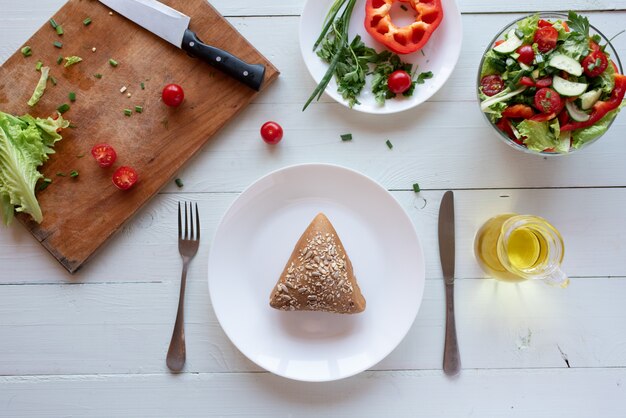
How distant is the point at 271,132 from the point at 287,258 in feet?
1.41

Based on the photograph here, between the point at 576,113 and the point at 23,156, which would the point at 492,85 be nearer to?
the point at 576,113

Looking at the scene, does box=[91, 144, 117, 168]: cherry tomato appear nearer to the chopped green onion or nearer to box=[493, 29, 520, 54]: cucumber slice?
the chopped green onion

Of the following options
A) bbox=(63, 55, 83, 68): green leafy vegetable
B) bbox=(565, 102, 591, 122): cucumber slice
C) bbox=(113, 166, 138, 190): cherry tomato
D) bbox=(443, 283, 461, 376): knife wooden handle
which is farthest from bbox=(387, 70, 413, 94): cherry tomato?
bbox=(63, 55, 83, 68): green leafy vegetable

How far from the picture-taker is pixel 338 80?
1.75 m

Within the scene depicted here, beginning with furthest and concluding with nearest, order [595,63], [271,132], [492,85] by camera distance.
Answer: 1. [271,132]
2. [492,85]
3. [595,63]

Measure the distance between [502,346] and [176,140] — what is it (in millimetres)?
1337

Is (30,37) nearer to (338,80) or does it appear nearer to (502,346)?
(338,80)

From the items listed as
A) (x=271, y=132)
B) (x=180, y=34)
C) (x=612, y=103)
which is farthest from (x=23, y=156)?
(x=612, y=103)

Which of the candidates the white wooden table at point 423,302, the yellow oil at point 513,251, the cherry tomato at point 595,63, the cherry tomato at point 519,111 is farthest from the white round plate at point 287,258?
the cherry tomato at point 595,63

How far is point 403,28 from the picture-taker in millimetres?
1724

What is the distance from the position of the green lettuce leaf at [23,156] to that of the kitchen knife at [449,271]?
1.33 meters

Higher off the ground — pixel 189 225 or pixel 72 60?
pixel 72 60

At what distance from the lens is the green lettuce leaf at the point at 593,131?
1.58 metres

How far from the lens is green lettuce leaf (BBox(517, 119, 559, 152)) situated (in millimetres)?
1568
